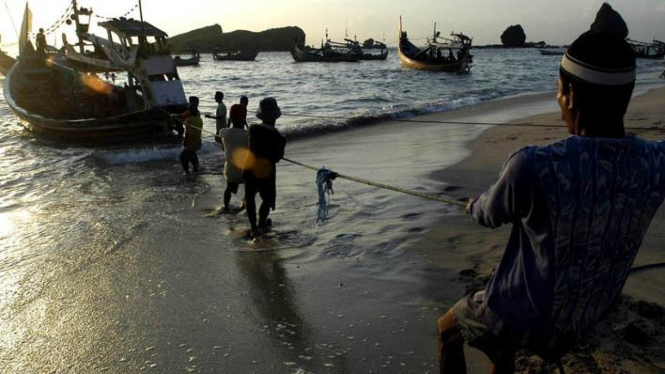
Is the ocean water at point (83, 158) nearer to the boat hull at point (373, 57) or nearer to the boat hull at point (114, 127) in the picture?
the boat hull at point (114, 127)

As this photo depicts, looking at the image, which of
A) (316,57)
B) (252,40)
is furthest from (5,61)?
(252,40)

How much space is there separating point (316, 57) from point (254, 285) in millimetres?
72038

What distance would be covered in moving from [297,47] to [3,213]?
7443 cm

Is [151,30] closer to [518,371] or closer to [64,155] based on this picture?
[64,155]

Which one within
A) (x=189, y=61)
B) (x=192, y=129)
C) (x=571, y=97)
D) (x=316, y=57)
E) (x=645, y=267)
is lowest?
(x=645, y=267)

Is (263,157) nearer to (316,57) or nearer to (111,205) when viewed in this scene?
(111,205)

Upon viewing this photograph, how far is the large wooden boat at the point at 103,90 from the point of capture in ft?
47.9

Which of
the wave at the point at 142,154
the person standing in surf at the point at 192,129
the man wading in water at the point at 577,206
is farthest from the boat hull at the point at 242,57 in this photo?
the man wading in water at the point at 577,206

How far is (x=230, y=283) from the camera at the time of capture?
4.88 metres

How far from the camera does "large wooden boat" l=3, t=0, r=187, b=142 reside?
47.9 feet

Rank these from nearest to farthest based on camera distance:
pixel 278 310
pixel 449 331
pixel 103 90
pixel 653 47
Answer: pixel 449 331 < pixel 278 310 < pixel 103 90 < pixel 653 47

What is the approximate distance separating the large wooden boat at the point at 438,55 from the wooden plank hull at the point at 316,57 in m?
15.5

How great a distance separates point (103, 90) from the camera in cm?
1794

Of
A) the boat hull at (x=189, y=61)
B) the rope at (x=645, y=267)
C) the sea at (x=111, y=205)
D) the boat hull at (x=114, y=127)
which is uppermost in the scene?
the boat hull at (x=189, y=61)
